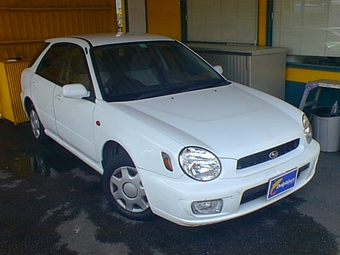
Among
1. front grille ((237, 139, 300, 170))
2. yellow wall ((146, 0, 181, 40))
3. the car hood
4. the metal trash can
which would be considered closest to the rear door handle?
the car hood

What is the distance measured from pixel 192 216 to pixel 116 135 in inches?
35.7

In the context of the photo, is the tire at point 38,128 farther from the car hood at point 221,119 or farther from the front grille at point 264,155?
the front grille at point 264,155

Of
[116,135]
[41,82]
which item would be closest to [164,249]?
[116,135]

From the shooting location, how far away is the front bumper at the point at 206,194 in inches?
96.0

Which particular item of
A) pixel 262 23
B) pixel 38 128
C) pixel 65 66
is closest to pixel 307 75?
pixel 262 23

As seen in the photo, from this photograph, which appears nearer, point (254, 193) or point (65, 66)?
point (254, 193)

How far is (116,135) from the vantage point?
2959 millimetres

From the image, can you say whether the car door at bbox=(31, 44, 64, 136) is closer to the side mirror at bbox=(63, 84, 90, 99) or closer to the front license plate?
the side mirror at bbox=(63, 84, 90, 99)

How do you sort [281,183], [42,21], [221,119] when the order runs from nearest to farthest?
[281,183], [221,119], [42,21]

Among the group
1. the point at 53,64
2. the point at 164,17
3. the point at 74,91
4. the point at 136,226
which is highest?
the point at 164,17

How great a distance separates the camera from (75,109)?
11.6ft

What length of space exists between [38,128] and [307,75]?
12.2 feet

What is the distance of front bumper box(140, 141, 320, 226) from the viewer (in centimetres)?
244

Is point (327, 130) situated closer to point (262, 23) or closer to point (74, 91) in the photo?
point (262, 23)
